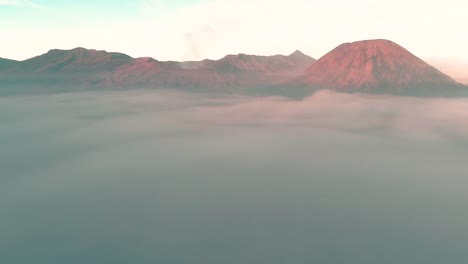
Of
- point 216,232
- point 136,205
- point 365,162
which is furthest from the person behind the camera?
point 365,162

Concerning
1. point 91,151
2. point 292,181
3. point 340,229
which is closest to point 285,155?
point 292,181

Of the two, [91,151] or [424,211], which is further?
[91,151]

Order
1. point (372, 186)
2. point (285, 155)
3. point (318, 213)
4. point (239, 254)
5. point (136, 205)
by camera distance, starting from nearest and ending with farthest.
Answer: point (239, 254)
point (318, 213)
point (136, 205)
point (372, 186)
point (285, 155)

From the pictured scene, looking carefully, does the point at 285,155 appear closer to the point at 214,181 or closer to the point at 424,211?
the point at 214,181

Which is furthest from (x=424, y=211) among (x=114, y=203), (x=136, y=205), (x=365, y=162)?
(x=114, y=203)

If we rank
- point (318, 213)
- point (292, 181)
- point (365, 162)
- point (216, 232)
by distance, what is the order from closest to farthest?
1. point (216, 232)
2. point (318, 213)
3. point (292, 181)
4. point (365, 162)

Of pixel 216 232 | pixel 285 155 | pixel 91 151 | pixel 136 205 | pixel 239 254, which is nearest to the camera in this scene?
pixel 239 254

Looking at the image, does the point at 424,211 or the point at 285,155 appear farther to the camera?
the point at 285,155

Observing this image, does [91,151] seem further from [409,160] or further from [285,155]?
[409,160]
